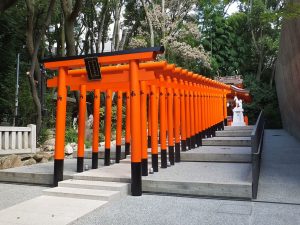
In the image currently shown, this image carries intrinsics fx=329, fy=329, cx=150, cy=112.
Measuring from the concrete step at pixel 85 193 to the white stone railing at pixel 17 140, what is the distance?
427 centimetres

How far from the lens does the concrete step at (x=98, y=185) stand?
17.7 ft

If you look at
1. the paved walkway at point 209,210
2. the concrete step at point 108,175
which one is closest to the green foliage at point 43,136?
the concrete step at point 108,175

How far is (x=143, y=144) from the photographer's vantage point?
5855 millimetres

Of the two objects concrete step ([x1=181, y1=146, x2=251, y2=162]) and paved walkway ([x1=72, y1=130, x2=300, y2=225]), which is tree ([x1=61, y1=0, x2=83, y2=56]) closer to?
concrete step ([x1=181, y1=146, x2=251, y2=162])

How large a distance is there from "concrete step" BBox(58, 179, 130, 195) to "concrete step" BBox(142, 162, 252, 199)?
35cm

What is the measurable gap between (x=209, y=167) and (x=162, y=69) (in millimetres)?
2232

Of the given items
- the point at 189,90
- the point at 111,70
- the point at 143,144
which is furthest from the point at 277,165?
the point at 111,70

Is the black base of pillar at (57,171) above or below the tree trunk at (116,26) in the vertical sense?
below

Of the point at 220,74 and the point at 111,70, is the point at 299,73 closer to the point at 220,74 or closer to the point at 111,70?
the point at 111,70

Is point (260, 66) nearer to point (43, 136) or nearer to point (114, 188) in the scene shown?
point (43, 136)

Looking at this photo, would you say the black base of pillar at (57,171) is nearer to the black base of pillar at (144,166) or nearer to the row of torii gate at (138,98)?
the row of torii gate at (138,98)

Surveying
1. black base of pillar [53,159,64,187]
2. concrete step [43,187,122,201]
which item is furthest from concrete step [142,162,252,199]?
black base of pillar [53,159,64,187]

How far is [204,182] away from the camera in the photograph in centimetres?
511

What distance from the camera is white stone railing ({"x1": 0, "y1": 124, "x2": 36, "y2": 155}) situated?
9039mm
